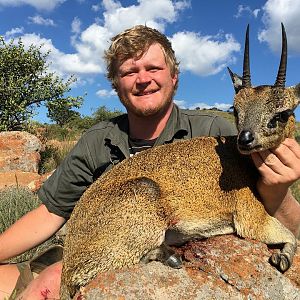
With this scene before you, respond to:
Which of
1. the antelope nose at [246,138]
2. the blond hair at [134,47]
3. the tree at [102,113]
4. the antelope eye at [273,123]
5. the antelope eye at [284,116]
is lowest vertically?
the tree at [102,113]

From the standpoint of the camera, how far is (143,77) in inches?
288

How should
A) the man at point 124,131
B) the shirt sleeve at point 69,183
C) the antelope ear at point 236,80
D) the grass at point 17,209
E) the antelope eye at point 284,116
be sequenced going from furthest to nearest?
the grass at point 17,209
the shirt sleeve at point 69,183
the man at point 124,131
the antelope ear at point 236,80
the antelope eye at point 284,116

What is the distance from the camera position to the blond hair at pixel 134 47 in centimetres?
745

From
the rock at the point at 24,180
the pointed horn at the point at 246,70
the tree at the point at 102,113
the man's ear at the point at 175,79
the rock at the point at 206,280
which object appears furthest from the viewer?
the tree at the point at 102,113

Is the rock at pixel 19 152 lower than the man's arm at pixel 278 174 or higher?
lower

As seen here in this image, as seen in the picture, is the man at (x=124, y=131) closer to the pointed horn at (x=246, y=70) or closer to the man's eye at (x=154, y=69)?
the man's eye at (x=154, y=69)

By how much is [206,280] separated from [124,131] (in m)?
3.63

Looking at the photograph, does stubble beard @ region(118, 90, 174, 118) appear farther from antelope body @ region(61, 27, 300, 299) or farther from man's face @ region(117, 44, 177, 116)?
antelope body @ region(61, 27, 300, 299)

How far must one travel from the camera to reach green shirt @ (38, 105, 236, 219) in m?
7.22

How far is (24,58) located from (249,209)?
92.0 feet

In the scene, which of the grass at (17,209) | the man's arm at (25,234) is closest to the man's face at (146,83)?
the man's arm at (25,234)

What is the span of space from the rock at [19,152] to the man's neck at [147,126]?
49.0 ft

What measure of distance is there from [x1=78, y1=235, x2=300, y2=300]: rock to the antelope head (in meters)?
1.30

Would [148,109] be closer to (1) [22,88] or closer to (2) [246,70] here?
(2) [246,70]
